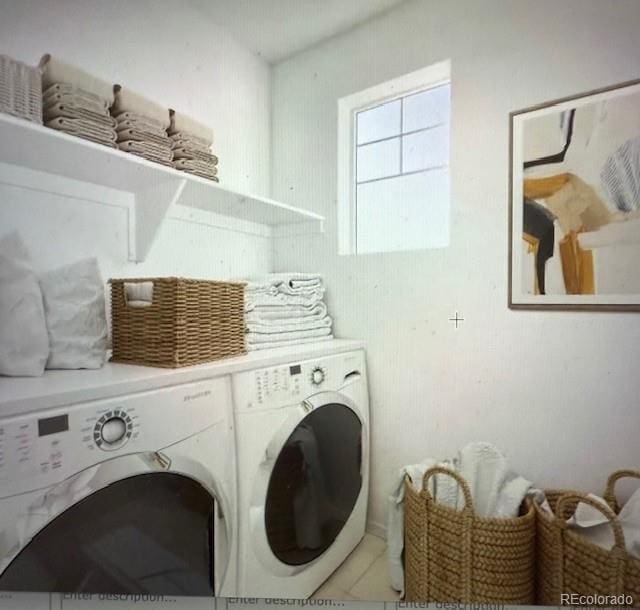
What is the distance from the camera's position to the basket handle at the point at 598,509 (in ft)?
2.04

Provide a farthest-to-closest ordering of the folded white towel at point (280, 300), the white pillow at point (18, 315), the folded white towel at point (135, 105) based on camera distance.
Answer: the folded white towel at point (280, 300), the folded white towel at point (135, 105), the white pillow at point (18, 315)

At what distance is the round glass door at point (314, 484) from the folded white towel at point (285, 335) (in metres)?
0.17

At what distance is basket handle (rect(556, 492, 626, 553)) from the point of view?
24.4 inches

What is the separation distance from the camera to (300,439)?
0.86 meters

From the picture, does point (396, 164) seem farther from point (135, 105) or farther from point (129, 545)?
point (129, 545)

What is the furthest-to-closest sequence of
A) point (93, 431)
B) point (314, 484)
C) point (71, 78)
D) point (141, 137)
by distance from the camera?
point (314, 484) → point (141, 137) → point (71, 78) → point (93, 431)

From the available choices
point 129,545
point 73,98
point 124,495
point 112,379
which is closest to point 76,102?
point 73,98

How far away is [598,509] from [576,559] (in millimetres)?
101

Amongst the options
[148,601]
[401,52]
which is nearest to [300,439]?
[148,601]

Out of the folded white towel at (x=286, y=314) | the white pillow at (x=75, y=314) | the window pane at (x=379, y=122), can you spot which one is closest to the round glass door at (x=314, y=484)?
the folded white towel at (x=286, y=314)

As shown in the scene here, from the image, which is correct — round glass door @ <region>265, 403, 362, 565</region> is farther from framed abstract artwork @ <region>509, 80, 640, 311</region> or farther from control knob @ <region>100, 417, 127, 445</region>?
framed abstract artwork @ <region>509, 80, 640, 311</region>

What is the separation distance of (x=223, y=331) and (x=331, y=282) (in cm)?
27

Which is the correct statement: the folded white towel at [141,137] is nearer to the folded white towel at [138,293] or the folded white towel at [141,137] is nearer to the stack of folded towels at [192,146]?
the stack of folded towels at [192,146]

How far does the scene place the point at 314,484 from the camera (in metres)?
0.89
